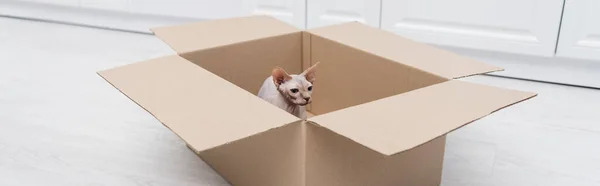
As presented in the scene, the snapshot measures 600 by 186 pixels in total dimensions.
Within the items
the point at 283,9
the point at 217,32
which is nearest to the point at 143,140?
the point at 217,32

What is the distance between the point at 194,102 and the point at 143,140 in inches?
14.5

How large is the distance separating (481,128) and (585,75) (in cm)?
46

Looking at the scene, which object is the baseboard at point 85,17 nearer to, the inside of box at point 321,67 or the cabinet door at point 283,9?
the cabinet door at point 283,9

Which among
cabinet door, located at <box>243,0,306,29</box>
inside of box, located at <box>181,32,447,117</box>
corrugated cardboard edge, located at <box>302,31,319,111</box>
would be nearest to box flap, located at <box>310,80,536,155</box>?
inside of box, located at <box>181,32,447,117</box>

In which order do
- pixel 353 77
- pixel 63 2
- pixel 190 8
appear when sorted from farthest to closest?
pixel 63 2 < pixel 190 8 < pixel 353 77

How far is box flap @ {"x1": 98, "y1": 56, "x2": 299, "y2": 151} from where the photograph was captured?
666 millimetres

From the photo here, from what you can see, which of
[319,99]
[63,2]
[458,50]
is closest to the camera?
[319,99]

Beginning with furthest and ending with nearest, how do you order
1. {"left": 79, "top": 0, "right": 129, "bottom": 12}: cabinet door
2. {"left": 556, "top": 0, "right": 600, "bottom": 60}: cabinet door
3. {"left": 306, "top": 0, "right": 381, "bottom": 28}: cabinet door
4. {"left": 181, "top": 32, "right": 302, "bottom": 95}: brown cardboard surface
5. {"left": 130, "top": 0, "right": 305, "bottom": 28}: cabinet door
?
{"left": 79, "top": 0, "right": 129, "bottom": 12}: cabinet door, {"left": 130, "top": 0, "right": 305, "bottom": 28}: cabinet door, {"left": 306, "top": 0, "right": 381, "bottom": 28}: cabinet door, {"left": 556, "top": 0, "right": 600, "bottom": 60}: cabinet door, {"left": 181, "top": 32, "right": 302, "bottom": 95}: brown cardboard surface

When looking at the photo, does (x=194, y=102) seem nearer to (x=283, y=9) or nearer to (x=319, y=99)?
(x=319, y=99)

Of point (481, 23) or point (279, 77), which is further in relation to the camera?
point (481, 23)

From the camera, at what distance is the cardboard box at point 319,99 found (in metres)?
0.68

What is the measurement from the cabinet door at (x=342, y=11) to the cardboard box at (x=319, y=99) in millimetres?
478

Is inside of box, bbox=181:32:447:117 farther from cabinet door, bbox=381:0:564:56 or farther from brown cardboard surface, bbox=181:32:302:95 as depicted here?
cabinet door, bbox=381:0:564:56

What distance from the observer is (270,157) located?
2.51 ft
